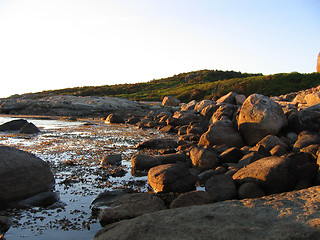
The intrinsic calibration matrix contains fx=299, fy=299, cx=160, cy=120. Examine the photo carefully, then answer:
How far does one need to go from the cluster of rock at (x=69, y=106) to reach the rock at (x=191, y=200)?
30627 millimetres

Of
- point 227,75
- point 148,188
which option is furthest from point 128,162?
point 227,75

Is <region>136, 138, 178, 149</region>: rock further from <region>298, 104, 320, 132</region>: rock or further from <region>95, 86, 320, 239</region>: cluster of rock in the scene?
<region>298, 104, 320, 132</region>: rock

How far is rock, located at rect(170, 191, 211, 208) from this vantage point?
18.7ft

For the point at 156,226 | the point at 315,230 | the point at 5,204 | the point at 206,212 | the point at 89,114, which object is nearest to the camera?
the point at 315,230

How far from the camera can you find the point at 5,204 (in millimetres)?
6016

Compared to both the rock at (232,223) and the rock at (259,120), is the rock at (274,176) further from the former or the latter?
the rock at (259,120)

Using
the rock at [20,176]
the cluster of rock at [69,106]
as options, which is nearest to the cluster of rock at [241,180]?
the rock at [20,176]

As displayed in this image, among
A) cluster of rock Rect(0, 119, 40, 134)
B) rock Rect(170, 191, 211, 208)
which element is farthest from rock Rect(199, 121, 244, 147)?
cluster of rock Rect(0, 119, 40, 134)

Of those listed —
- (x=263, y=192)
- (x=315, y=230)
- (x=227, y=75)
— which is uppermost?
(x=227, y=75)

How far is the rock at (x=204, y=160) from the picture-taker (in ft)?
29.2

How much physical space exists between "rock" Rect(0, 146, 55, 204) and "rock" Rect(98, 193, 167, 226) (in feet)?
6.34

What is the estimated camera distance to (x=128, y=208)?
18.0 feet

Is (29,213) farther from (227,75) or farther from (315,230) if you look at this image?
(227,75)

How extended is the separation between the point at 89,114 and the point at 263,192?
32.9 meters
